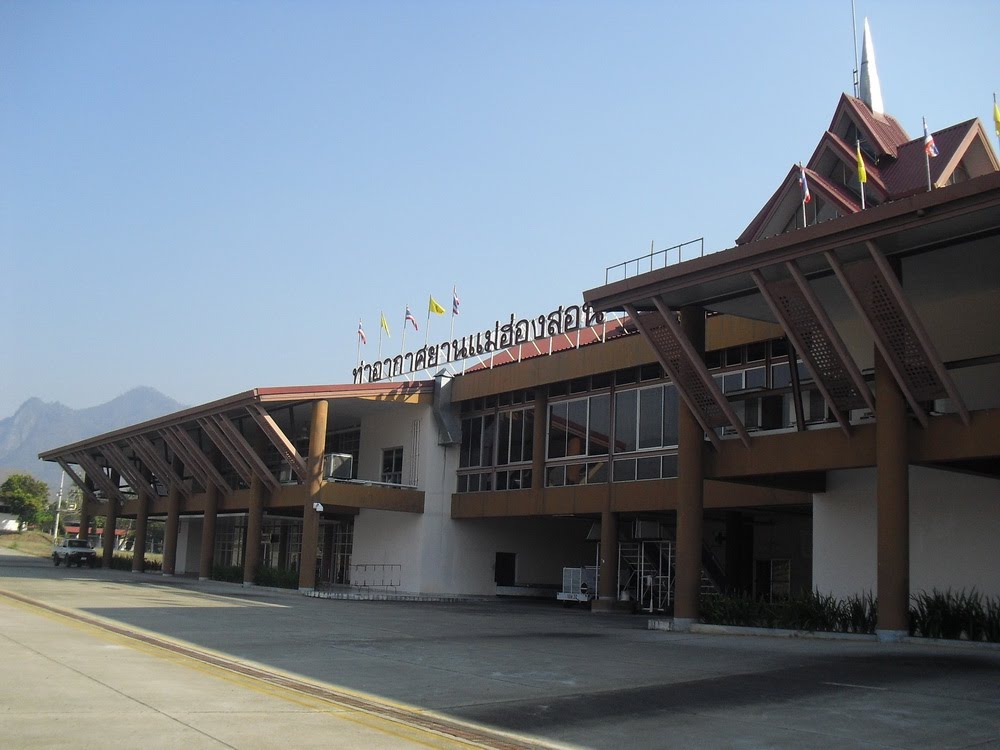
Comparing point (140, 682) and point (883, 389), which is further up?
point (883, 389)

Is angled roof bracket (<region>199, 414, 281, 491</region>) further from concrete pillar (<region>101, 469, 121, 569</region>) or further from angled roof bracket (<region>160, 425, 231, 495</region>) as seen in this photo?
concrete pillar (<region>101, 469, 121, 569</region>)

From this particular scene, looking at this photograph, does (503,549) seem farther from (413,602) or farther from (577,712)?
(577,712)

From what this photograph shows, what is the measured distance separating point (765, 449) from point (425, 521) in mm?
21753

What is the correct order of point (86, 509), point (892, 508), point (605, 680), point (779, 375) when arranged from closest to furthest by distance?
point (605, 680), point (892, 508), point (779, 375), point (86, 509)

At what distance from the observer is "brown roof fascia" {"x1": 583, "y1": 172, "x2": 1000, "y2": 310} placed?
677 inches

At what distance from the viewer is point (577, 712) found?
1106cm

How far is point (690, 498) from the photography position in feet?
80.9

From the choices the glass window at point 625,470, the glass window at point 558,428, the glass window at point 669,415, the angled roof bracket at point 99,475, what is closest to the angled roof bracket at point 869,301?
the glass window at point 669,415

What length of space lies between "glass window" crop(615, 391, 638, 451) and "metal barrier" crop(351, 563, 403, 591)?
13125 millimetres

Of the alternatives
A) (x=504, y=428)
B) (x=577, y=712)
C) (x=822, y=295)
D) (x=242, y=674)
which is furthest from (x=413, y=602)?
(x=577, y=712)

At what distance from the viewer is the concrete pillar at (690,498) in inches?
968

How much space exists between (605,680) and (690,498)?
37.7 feet

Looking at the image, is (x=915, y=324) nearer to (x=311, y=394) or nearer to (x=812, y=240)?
(x=812, y=240)

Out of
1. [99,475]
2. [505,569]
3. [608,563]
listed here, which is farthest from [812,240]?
[99,475]
